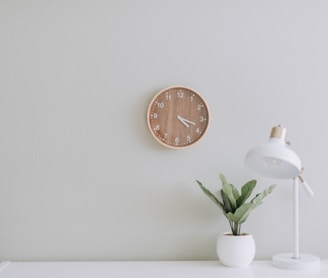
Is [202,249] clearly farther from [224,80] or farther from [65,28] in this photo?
[65,28]

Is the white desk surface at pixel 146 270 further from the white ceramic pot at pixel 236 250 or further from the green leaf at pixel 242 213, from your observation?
the green leaf at pixel 242 213

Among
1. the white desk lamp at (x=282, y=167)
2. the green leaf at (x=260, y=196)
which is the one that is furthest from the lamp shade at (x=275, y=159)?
the green leaf at (x=260, y=196)

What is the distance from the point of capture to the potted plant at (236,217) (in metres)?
1.81

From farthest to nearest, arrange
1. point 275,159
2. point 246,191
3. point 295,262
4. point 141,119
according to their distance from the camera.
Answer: point 141,119
point 246,191
point 295,262
point 275,159

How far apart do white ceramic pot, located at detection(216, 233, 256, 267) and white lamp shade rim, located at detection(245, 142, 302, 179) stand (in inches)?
10.7

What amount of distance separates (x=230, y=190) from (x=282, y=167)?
0.79ft

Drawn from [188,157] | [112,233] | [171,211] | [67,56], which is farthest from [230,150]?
[67,56]

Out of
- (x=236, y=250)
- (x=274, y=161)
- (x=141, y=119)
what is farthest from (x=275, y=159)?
(x=141, y=119)

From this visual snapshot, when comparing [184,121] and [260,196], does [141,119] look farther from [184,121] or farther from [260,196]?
[260,196]

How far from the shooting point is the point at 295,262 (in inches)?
70.2

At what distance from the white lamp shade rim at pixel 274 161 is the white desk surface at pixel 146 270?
35cm

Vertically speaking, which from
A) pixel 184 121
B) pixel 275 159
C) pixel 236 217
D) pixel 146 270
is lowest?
pixel 146 270

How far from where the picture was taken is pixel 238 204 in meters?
1.89

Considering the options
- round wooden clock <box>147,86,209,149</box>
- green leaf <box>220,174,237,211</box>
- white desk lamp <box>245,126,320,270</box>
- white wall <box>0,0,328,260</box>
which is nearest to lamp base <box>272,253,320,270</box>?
white desk lamp <box>245,126,320,270</box>
